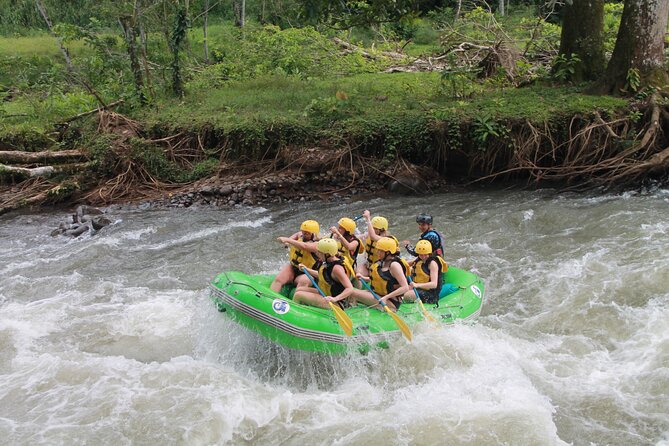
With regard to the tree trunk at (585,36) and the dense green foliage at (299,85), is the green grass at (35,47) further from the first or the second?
the tree trunk at (585,36)

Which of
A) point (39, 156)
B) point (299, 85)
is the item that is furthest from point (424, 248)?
point (299, 85)

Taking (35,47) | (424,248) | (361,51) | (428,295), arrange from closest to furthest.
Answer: (424,248), (428,295), (361,51), (35,47)

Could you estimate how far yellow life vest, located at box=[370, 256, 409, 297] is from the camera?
641 cm

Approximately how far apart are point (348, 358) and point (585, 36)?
994 cm

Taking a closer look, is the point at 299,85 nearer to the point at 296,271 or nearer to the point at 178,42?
the point at 178,42

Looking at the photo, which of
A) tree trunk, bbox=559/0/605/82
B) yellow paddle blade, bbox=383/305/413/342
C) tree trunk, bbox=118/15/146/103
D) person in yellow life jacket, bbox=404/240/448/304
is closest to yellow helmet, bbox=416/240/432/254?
person in yellow life jacket, bbox=404/240/448/304

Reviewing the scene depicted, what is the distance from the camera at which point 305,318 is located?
5.84 meters

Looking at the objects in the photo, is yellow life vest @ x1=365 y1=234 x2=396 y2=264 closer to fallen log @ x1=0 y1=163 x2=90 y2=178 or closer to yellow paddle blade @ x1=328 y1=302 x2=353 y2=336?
yellow paddle blade @ x1=328 y1=302 x2=353 y2=336

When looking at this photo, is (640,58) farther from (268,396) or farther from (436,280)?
(268,396)

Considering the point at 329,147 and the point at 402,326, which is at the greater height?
the point at 329,147

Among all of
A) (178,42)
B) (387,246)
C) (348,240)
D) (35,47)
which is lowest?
(348,240)

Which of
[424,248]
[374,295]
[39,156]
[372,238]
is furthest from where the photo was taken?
[39,156]

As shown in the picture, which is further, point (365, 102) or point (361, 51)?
point (361, 51)

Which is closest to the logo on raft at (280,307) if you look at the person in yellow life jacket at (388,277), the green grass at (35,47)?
the person in yellow life jacket at (388,277)
